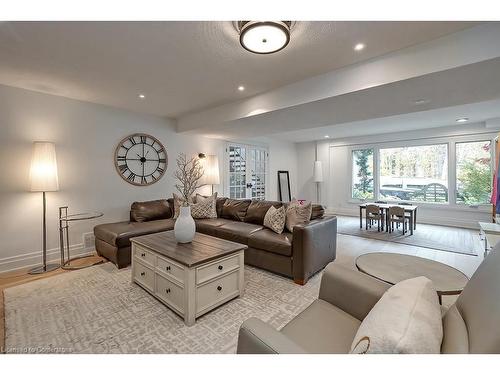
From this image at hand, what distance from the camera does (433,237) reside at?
437 centimetres

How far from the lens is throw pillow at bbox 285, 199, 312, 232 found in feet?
9.20

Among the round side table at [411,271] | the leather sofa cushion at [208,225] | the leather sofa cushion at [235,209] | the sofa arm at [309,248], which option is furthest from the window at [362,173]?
the round side table at [411,271]

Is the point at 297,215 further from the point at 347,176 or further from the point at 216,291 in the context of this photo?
the point at 347,176

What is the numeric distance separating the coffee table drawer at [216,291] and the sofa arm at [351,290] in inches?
39.2

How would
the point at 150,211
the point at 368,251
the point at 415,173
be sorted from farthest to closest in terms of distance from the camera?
1. the point at 415,173
2. the point at 150,211
3. the point at 368,251

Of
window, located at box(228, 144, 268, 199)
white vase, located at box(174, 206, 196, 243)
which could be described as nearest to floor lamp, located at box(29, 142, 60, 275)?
white vase, located at box(174, 206, 196, 243)

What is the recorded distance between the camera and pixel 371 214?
16.3 ft

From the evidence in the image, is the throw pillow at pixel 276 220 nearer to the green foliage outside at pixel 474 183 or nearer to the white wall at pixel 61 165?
the white wall at pixel 61 165

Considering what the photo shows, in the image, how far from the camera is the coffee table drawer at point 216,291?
1899 millimetres

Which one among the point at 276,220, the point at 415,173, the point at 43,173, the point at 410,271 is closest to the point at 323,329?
the point at 410,271

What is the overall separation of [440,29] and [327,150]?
5.66 metres

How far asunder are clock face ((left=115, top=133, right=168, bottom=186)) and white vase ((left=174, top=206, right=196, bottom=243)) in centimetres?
224

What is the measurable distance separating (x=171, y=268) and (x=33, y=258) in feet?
8.36
